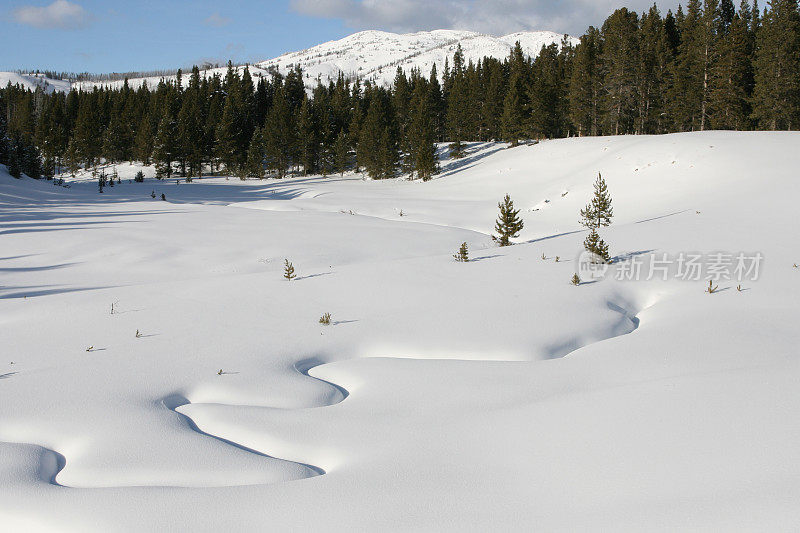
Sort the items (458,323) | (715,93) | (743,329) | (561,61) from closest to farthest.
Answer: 1. (743,329)
2. (458,323)
3. (715,93)
4. (561,61)

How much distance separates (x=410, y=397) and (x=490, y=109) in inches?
2573

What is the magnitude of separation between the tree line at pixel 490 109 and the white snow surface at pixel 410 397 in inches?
1565

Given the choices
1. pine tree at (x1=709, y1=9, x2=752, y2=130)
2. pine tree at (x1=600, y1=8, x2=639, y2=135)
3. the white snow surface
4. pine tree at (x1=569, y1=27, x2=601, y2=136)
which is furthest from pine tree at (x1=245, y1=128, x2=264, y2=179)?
the white snow surface

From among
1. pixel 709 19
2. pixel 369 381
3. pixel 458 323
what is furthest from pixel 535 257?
pixel 709 19

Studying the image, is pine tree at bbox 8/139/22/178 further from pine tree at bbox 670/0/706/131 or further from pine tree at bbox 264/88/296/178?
pine tree at bbox 670/0/706/131

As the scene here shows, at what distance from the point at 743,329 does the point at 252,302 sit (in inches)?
271

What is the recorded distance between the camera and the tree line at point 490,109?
1727 inches

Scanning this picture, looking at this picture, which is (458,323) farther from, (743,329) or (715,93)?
(715,93)

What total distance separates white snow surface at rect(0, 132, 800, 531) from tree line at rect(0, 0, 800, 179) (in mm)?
39742

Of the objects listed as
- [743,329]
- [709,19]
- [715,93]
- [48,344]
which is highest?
[709,19]

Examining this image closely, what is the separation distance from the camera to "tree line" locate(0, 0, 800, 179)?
43.9m

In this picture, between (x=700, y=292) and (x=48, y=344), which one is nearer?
(x=48, y=344)

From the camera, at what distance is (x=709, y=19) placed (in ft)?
146

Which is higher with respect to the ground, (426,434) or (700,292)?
(700,292)
